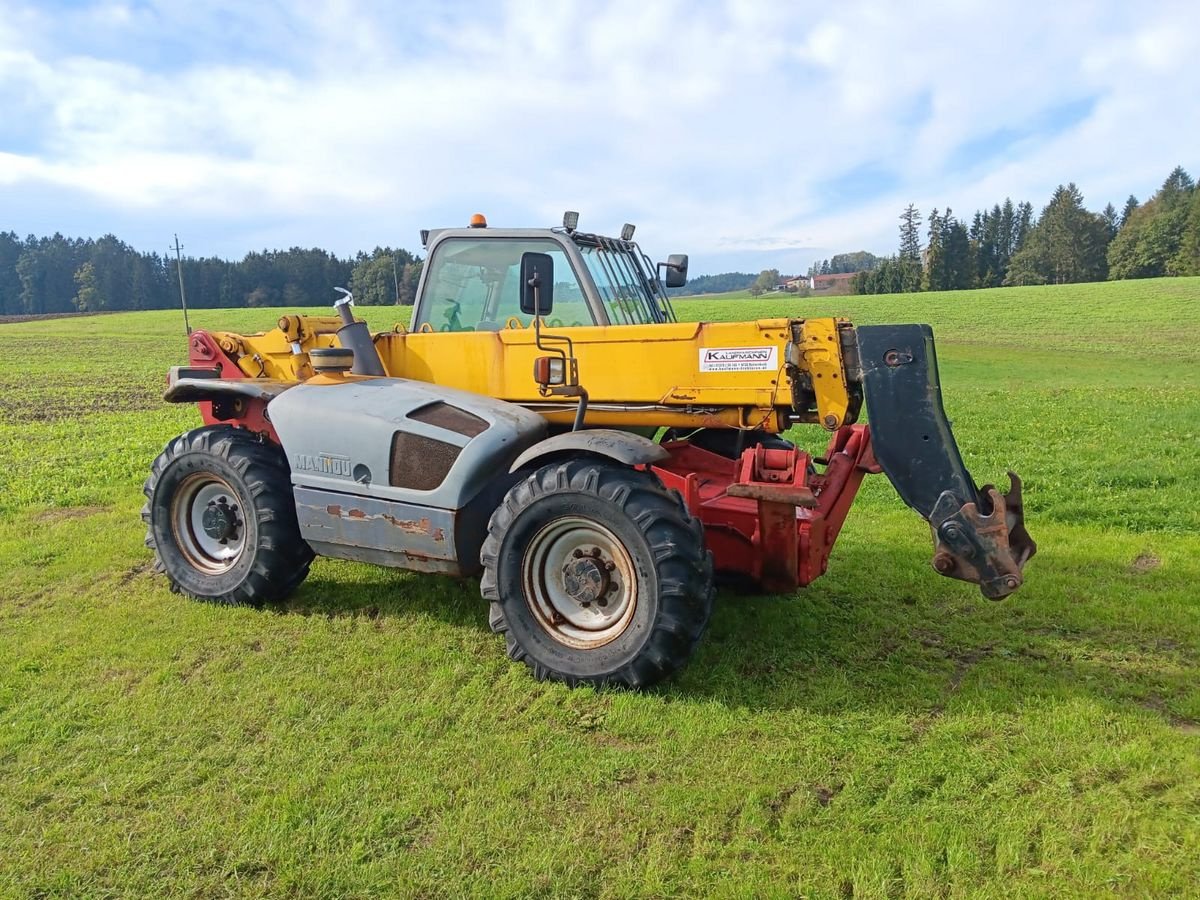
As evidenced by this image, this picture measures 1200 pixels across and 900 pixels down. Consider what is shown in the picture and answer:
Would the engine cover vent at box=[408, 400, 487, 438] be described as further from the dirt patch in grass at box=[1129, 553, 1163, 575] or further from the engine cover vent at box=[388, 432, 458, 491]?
the dirt patch in grass at box=[1129, 553, 1163, 575]

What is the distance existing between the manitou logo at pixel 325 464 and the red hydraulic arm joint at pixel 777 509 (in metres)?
1.87

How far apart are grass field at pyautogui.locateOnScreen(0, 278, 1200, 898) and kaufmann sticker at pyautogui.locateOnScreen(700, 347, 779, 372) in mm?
1581

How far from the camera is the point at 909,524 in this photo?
314 inches

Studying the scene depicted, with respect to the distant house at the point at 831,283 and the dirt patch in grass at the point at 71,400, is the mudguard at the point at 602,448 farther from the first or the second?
the distant house at the point at 831,283

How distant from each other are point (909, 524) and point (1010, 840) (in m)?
4.79

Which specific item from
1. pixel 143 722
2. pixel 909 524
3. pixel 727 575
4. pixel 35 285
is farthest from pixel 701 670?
pixel 35 285

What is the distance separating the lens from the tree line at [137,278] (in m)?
85.6

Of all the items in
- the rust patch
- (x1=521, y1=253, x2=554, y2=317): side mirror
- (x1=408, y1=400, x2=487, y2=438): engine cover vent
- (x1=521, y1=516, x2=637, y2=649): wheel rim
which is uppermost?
(x1=521, y1=253, x2=554, y2=317): side mirror

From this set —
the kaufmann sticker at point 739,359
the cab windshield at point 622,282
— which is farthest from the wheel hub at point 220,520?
the kaufmann sticker at point 739,359

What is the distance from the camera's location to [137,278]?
96.2m

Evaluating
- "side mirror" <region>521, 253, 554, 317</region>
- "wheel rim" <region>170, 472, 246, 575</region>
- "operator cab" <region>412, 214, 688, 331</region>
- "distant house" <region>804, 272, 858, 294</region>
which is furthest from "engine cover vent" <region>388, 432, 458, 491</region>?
"distant house" <region>804, 272, 858, 294</region>

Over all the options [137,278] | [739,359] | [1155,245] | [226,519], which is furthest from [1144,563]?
[137,278]

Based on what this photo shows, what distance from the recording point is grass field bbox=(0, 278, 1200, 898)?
3334 mm

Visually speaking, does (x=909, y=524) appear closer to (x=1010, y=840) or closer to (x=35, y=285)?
(x=1010, y=840)
